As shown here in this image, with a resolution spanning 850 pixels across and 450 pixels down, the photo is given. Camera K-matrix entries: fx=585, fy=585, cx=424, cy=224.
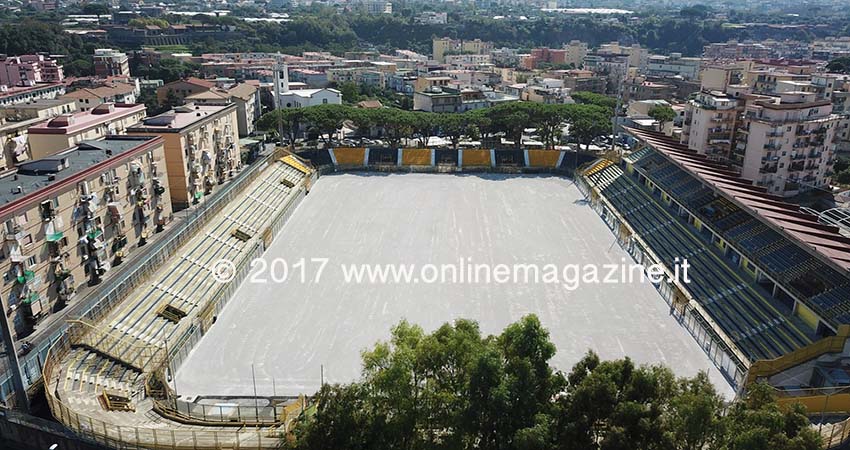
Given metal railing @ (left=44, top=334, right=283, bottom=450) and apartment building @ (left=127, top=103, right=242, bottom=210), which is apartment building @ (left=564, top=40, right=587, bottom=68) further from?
metal railing @ (left=44, top=334, right=283, bottom=450)

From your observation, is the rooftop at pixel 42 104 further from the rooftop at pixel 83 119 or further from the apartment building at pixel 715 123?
the apartment building at pixel 715 123

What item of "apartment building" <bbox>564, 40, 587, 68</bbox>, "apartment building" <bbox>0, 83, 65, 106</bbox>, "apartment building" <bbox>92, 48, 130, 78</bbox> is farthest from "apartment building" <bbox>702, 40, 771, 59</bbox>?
"apartment building" <bbox>0, 83, 65, 106</bbox>

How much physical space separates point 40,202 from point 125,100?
39618 millimetres

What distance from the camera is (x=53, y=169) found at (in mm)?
21406

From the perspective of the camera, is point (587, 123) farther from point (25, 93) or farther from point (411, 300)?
point (25, 93)

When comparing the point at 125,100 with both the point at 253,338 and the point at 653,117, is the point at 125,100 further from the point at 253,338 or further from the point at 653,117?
the point at 653,117

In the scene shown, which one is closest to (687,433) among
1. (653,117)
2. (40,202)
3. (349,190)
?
(40,202)

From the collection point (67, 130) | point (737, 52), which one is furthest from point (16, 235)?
point (737, 52)

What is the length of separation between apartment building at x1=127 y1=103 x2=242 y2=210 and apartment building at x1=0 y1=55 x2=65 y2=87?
4016cm

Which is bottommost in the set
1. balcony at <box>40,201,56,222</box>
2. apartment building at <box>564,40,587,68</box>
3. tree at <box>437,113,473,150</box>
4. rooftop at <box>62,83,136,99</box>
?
tree at <box>437,113,473,150</box>

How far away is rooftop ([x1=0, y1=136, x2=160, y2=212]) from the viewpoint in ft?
62.1

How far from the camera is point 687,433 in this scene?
11125mm

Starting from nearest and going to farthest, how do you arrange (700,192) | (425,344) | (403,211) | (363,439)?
(363,439)
(425,344)
(700,192)
(403,211)

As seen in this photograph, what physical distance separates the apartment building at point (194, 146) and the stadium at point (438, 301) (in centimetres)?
221
